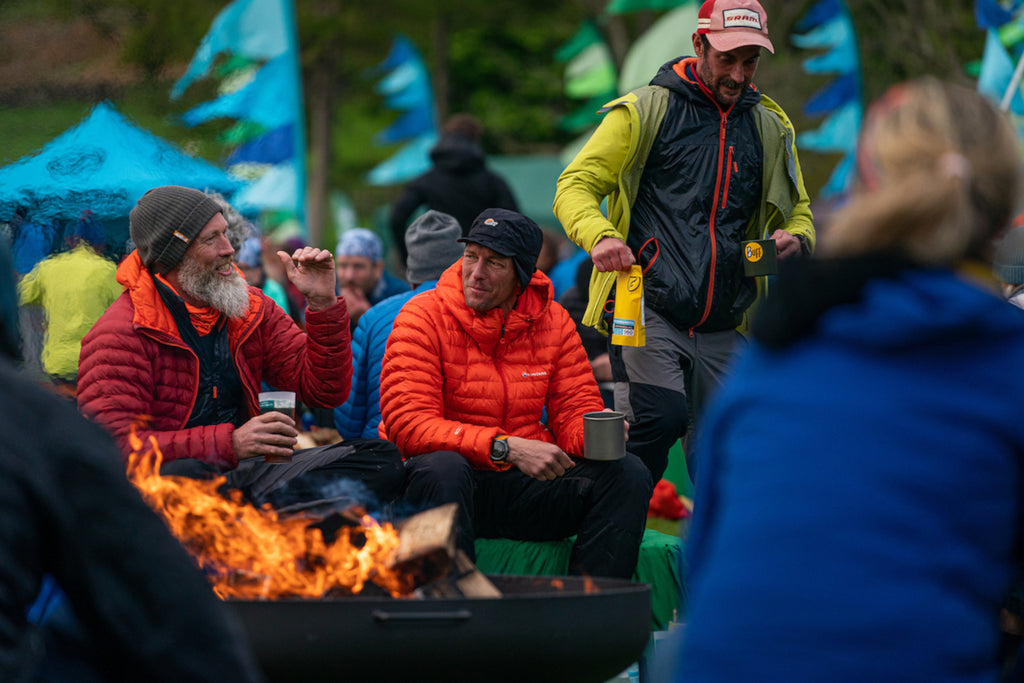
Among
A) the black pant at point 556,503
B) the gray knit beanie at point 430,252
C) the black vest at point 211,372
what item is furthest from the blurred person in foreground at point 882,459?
the gray knit beanie at point 430,252

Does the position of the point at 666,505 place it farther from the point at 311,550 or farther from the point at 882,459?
the point at 882,459

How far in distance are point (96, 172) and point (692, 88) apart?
324cm

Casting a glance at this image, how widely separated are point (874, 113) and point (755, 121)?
2.79 meters

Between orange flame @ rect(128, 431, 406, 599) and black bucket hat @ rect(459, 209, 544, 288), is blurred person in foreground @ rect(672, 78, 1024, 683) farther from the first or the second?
black bucket hat @ rect(459, 209, 544, 288)

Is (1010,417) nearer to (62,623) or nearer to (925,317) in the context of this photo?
(925,317)

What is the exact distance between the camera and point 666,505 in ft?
22.5

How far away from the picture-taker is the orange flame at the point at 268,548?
3.42m

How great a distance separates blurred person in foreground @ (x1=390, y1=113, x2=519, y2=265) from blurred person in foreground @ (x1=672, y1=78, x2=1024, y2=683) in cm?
585

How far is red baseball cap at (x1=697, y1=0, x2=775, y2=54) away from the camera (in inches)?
177

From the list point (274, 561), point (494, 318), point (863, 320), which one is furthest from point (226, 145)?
point (863, 320)

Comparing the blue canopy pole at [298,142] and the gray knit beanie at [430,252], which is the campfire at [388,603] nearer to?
the gray knit beanie at [430,252]

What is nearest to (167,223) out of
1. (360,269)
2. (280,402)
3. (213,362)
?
(213,362)

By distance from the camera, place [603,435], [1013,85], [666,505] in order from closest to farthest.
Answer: [603,435] < [666,505] < [1013,85]

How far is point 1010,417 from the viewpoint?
5.95 ft
